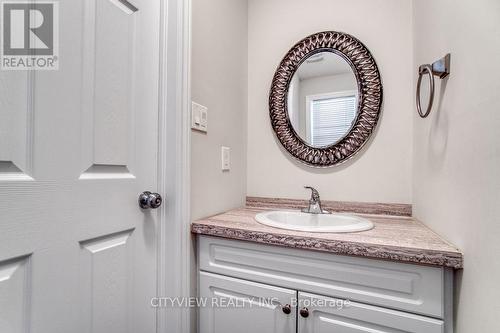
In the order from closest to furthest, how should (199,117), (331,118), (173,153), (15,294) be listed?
(15,294) < (173,153) < (199,117) < (331,118)

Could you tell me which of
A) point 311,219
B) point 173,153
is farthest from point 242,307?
point 173,153

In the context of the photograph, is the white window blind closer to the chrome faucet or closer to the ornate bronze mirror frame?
the ornate bronze mirror frame

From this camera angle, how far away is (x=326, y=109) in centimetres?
131

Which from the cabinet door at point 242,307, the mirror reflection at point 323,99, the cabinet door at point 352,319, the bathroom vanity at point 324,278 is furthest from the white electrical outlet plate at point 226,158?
the cabinet door at point 352,319

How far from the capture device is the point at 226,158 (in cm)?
127

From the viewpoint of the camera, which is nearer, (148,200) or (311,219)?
(148,200)

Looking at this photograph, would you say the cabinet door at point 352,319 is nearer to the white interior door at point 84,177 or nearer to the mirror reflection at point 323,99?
the white interior door at point 84,177

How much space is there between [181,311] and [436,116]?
120cm

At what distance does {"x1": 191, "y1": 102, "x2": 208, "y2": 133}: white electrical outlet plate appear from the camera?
1.01 m

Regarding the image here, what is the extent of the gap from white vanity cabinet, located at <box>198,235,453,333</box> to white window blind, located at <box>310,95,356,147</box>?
26.4 inches

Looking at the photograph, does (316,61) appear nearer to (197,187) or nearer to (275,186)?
(275,186)

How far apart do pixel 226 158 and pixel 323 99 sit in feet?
1.97

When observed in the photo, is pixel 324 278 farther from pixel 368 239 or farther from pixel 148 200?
pixel 148 200

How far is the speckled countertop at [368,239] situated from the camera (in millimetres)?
692
